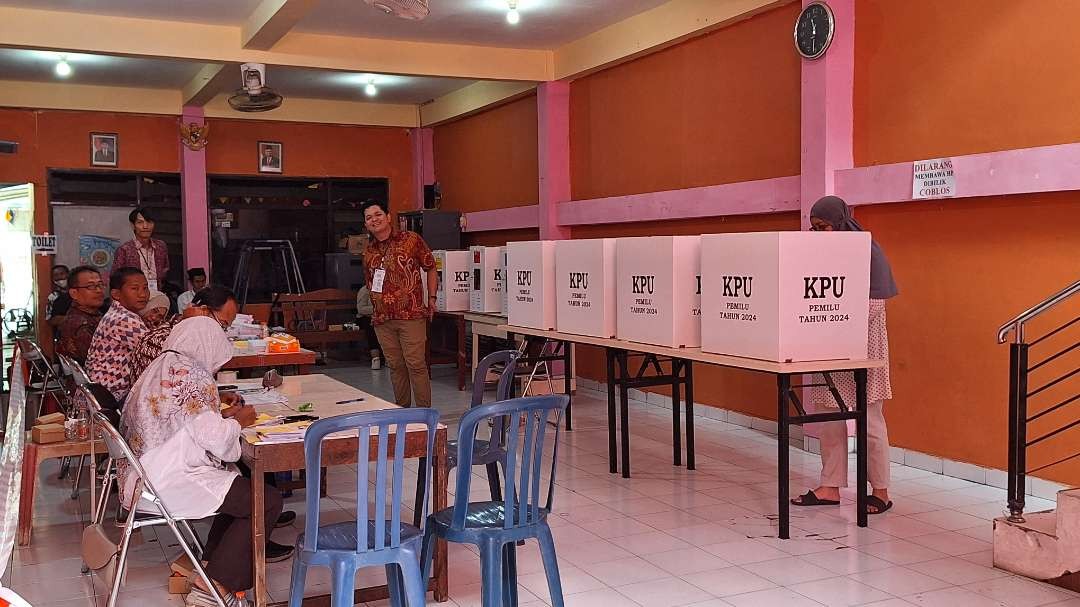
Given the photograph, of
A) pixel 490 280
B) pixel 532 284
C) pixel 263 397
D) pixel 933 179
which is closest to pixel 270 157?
pixel 490 280

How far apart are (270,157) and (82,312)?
693 centimetres

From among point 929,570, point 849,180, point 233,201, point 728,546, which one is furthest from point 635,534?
point 233,201

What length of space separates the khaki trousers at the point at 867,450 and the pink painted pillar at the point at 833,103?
41.7 inches

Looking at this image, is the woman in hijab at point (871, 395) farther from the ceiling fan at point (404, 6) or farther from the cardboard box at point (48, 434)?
the cardboard box at point (48, 434)

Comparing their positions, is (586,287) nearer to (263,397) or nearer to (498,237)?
(263,397)

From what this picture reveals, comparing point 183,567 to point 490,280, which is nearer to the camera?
point 183,567

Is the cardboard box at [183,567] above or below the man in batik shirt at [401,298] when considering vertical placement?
below

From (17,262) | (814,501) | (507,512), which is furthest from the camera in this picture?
(17,262)

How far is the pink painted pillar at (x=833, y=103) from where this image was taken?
6.21m

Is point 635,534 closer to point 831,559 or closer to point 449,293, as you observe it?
point 831,559

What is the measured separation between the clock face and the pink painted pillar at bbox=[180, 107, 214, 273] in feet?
25.3

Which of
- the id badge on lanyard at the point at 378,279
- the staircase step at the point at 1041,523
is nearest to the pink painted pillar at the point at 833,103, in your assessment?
the staircase step at the point at 1041,523

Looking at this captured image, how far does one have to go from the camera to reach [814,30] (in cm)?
629

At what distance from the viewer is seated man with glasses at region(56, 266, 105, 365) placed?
18.1ft
